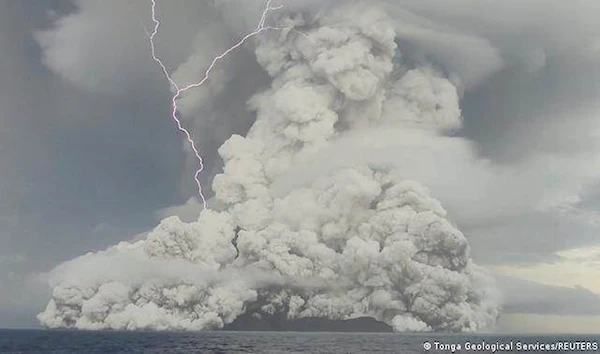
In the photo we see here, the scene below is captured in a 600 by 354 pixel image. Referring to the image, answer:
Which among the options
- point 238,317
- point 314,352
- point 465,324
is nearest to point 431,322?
point 465,324

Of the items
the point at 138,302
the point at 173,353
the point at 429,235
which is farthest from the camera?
the point at 138,302

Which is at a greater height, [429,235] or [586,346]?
[429,235]

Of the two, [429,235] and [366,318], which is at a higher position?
[429,235]

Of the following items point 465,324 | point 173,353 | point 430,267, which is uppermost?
point 430,267

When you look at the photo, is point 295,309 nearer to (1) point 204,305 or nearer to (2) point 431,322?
(1) point 204,305

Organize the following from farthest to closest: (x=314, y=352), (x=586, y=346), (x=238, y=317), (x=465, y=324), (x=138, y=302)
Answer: (x=238, y=317), (x=138, y=302), (x=465, y=324), (x=586, y=346), (x=314, y=352)

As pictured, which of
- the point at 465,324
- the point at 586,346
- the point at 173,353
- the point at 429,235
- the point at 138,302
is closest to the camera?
the point at 173,353

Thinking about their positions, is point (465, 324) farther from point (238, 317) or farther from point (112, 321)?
point (112, 321)

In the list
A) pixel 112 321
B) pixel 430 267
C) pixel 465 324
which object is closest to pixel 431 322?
pixel 465 324

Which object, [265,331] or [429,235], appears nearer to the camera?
[429,235]
